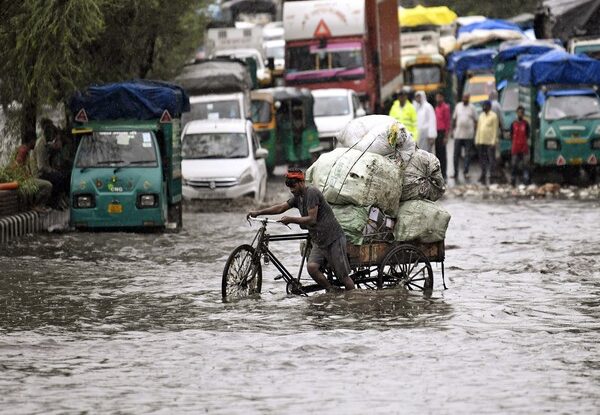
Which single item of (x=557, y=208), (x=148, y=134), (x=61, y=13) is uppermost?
(x=61, y=13)

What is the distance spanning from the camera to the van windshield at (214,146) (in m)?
29.1

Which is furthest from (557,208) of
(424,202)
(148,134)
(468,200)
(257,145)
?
(424,202)

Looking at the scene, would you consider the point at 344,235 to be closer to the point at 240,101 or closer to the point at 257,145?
the point at 257,145

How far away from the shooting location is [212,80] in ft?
116

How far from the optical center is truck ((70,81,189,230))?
76.6ft

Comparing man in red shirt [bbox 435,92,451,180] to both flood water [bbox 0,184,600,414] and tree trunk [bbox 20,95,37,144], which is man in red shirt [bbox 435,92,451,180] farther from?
flood water [bbox 0,184,600,414]

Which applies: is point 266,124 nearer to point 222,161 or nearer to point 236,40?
point 222,161

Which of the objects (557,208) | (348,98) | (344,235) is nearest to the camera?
(344,235)

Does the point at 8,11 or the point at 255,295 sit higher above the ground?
the point at 8,11

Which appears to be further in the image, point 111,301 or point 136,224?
point 136,224

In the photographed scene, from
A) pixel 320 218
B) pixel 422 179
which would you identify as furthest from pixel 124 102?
pixel 320 218

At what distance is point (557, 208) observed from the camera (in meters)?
28.1

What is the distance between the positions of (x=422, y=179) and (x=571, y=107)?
58.1 feet

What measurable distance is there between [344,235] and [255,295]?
1081 mm
